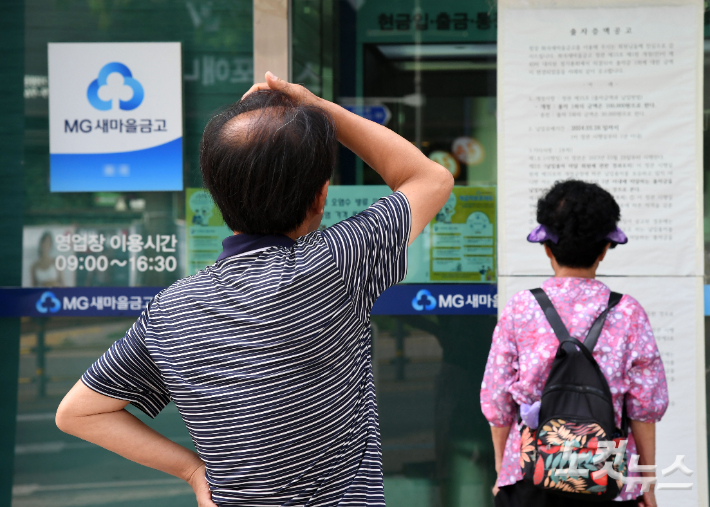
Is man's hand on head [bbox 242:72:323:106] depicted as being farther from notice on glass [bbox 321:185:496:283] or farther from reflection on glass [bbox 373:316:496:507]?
reflection on glass [bbox 373:316:496:507]

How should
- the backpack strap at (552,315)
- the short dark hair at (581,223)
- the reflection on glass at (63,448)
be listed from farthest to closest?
the reflection on glass at (63,448), the short dark hair at (581,223), the backpack strap at (552,315)

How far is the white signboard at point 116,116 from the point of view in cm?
378

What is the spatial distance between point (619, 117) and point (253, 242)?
2800mm

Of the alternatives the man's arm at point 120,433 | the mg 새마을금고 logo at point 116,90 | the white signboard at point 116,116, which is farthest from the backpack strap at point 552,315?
the mg 새마을금고 logo at point 116,90

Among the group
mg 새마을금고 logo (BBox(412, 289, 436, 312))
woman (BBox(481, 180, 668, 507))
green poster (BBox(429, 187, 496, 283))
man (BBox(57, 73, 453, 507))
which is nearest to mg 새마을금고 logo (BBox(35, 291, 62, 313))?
mg 새마을금고 logo (BBox(412, 289, 436, 312))

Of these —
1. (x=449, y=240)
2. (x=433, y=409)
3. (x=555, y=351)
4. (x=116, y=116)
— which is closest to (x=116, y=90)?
(x=116, y=116)

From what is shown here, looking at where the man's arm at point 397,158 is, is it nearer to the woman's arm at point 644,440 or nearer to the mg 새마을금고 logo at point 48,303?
the woman's arm at point 644,440

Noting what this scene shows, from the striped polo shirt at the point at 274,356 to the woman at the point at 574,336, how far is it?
119cm

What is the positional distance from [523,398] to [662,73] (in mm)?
2045

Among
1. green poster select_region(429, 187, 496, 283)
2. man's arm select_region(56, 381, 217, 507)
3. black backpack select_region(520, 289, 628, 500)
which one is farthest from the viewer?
green poster select_region(429, 187, 496, 283)

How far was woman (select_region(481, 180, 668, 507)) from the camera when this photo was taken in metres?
2.36

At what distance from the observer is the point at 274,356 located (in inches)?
49.8

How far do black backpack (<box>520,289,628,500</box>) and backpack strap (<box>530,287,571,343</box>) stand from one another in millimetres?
26

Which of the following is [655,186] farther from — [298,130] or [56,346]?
[56,346]
